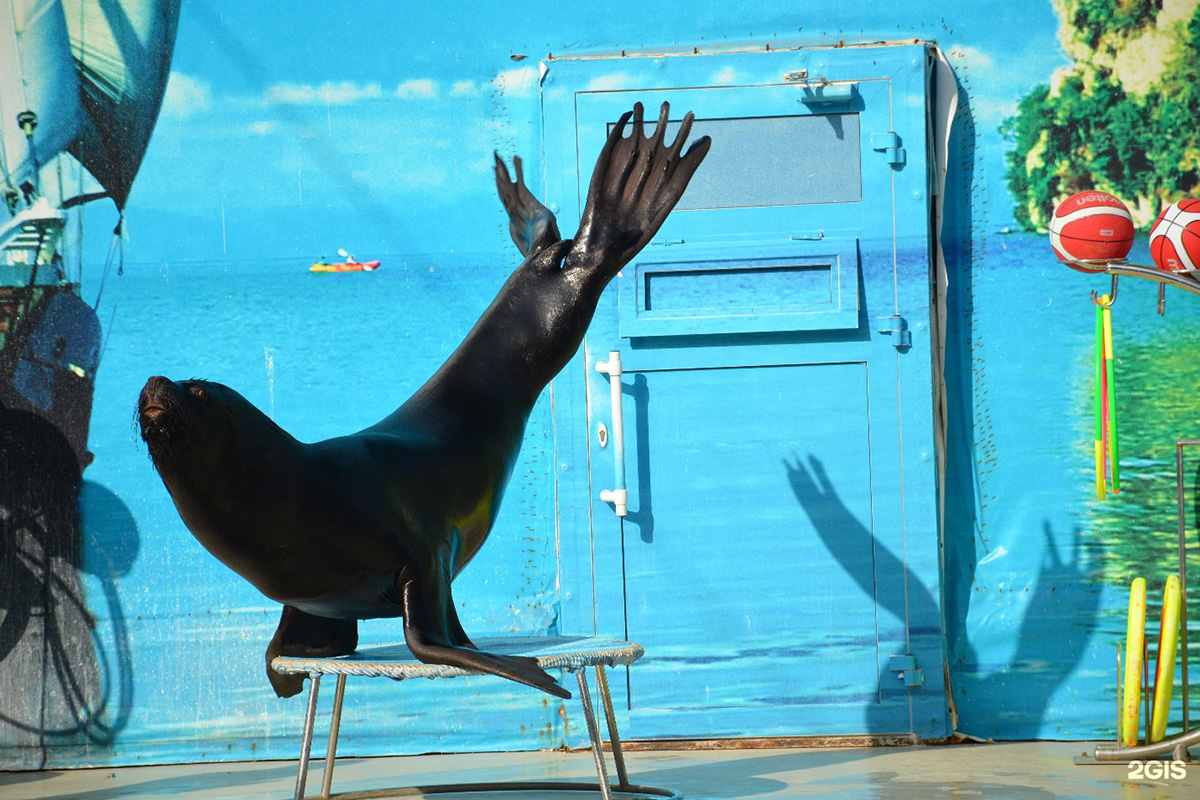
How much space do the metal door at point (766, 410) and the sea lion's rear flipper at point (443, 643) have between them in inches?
71.7

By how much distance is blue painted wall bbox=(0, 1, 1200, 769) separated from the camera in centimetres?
487

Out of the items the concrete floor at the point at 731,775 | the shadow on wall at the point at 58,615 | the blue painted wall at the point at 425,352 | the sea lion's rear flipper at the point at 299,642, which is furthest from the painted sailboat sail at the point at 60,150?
the sea lion's rear flipper at the point at 299,642

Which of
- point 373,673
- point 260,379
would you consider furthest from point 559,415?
point 373,673

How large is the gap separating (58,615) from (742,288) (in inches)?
109

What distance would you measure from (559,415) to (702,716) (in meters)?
1.18

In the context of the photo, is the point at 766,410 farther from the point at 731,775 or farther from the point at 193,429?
the point at 193,429

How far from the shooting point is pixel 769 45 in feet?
16.4

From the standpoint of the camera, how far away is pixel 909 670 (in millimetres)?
4762

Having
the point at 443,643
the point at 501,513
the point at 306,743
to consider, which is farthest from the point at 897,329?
the point at 306,743

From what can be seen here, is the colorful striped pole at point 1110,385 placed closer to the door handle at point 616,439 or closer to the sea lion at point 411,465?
the sea lion at point 411,465

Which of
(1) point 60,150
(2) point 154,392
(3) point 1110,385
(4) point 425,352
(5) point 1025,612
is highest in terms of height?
(1) point 60,150

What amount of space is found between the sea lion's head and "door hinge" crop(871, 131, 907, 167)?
2.78m

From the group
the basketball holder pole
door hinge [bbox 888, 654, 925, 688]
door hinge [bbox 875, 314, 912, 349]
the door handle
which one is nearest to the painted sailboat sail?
the door handle

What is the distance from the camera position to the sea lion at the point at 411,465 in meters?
2.80
